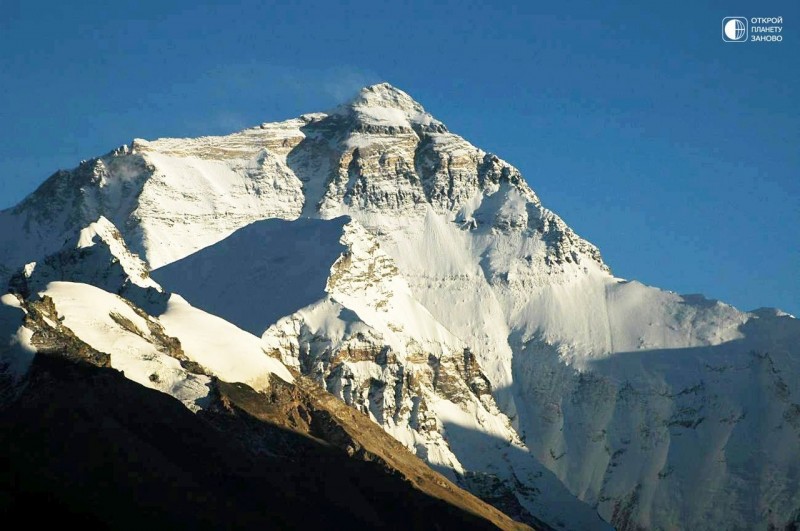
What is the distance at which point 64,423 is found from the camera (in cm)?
15262

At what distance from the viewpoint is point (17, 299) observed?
177125mm

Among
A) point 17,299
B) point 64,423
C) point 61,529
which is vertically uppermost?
point 17,299

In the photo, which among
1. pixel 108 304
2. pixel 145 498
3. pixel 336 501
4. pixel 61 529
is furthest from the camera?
pixel 108 304

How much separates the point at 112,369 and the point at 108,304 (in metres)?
24.6

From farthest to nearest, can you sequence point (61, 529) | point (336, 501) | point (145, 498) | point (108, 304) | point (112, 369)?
point (108, 304) → point (336, 501) → point (112, 369) → point (145, 498) → point (61, 529)

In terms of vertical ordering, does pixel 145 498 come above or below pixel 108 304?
below

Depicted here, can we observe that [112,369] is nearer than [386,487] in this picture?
Yes

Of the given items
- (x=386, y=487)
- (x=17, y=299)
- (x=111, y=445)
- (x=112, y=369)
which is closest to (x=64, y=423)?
(x=111, y=445)

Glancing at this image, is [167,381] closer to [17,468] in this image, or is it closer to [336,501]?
[336,501]

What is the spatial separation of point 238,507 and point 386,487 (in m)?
37.1

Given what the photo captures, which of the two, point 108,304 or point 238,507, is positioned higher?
point 108,304

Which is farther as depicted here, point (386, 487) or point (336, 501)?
point (386, 487)

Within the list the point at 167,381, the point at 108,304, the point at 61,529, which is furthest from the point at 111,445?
the point at 108,304

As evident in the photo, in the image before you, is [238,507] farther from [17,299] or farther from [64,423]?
[17,299]
